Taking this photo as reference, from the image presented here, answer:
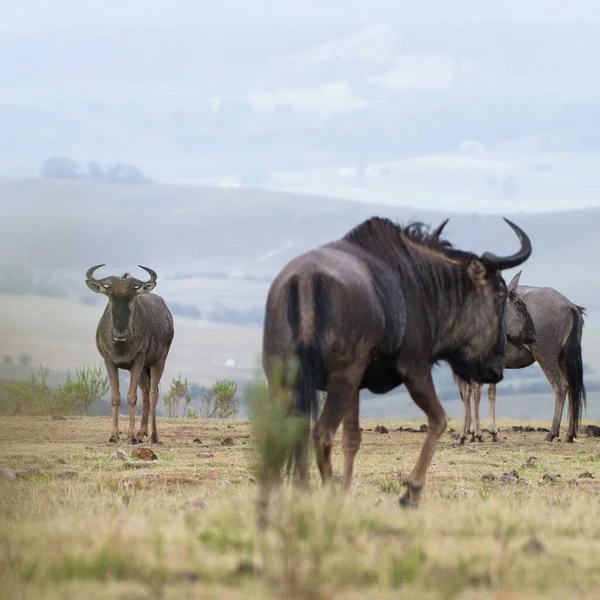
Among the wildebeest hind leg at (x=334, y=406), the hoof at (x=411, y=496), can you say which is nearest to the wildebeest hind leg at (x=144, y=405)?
the hoof at (x=411, y=496)

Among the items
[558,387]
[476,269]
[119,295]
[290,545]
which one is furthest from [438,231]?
[558,387]

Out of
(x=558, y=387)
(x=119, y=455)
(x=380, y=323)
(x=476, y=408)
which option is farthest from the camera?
(x=558, y=387)

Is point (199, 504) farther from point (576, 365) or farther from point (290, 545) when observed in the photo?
point (576, 365)

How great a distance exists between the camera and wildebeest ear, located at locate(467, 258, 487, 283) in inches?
368

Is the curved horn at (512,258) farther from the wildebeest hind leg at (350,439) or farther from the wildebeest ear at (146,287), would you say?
the wildebeest ear at (146,287)

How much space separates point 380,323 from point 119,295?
10.5 m

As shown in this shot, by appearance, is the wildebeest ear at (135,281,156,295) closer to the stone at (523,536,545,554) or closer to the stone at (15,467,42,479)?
the stone at (15,467,42,479)

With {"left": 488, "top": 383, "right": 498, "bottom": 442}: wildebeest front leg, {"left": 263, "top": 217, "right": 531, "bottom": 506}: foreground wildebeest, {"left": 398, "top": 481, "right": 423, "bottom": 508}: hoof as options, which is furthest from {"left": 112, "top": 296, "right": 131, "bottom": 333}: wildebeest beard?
{"left": 398, "top": 481, "right": 423, "bottom": 508}: hoof

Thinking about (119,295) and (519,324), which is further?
(519,324)

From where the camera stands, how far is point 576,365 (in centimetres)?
2197

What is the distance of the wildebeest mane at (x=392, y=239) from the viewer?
8.91m

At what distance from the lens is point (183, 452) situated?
16797 mm

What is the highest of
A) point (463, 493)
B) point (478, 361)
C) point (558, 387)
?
point (478, 361)

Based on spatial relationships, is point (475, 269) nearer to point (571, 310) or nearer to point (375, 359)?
point (375, 359)
